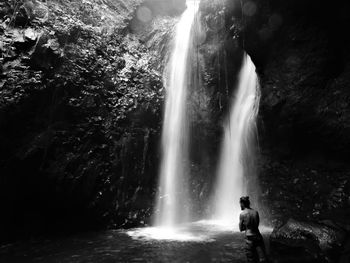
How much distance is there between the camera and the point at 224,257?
9078mm

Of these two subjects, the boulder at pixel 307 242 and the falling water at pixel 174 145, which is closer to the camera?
the boulder at pixel 307 242

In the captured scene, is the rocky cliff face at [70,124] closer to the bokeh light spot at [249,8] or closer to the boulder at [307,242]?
the bokeh light spot at [249,8]

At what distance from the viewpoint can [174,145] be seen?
55.3 feet

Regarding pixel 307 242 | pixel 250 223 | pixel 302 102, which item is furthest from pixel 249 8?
pixel 250 223

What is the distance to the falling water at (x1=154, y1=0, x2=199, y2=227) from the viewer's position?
611 inches

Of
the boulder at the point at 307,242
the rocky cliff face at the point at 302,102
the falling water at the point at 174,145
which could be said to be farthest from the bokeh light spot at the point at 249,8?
the boulder at the point at 307,242

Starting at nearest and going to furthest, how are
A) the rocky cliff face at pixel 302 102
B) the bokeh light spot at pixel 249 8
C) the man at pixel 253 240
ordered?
1. the man at pixel 253 240
2. the rocky cliff face at pixel 302 102
3. the bokeh light spot at pixel 249 8

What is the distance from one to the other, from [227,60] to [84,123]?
8.76 meters

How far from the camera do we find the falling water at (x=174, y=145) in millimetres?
15531

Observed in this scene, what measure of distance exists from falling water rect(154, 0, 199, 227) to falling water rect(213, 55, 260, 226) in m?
2.04

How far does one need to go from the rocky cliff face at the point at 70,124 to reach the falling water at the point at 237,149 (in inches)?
152

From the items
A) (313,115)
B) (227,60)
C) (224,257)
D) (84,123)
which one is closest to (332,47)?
(313,115)

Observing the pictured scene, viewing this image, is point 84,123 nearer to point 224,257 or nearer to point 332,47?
point 224,257

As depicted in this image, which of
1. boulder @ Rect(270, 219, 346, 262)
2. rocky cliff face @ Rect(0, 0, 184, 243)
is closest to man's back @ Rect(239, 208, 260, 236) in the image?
boulder @ Rect(270, 219, 346, 262)
